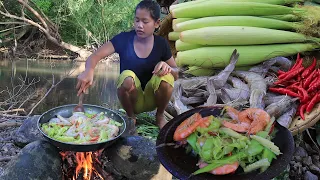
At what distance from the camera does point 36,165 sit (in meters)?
2.36

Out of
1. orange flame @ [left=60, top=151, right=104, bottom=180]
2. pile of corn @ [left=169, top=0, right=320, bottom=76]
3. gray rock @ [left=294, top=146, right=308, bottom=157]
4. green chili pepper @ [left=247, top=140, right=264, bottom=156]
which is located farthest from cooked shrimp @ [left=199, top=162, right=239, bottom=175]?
pile of corn @ [left=169, top=0, right=320, bottom=76]

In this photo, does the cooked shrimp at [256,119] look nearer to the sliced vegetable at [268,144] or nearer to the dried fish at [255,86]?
the sliced vegetable at [268,144]

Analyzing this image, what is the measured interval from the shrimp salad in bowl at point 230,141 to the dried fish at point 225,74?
5.28 feet

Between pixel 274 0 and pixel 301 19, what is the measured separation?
0.45 m

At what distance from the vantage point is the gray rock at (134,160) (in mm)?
2650

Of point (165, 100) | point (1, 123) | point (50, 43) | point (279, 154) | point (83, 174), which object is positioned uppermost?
point (279, 154)

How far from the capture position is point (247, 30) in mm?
4176

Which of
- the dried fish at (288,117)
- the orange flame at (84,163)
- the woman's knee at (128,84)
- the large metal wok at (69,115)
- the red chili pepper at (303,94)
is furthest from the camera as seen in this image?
the red chili pepper at (303,94)

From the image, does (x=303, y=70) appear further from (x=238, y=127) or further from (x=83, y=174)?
(x=83, y=174)

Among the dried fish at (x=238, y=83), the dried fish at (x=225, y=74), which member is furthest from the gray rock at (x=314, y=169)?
the dried fish at (x=225, y=74)

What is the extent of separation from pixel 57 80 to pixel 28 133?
22.6 feet

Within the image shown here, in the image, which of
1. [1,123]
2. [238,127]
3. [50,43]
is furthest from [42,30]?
[238,127]

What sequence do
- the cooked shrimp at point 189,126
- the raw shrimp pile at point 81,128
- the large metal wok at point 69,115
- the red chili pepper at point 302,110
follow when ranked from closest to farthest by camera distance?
the cooked shrimp at point 189,126 → the large metal wok at point 69,115 → the raw shrimp pile at point 81,128 → the red chili pepper at point 302,110

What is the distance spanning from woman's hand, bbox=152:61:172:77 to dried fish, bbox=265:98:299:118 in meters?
1.14
